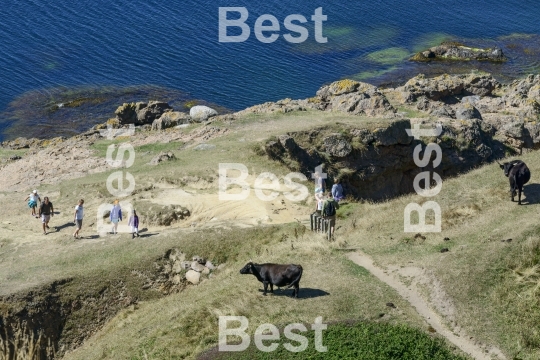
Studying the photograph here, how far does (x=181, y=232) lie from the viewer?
120 ft

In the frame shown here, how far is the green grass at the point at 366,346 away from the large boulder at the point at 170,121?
1413 inches

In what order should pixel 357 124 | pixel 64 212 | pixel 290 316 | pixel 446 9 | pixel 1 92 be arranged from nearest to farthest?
pixel 290 316 → pixel 64 212 → pixel 357 124 → pixel 1 92 → pixel 446 9

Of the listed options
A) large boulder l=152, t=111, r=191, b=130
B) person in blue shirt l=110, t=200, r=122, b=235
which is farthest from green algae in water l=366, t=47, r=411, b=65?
person in blue shirt l=110, t=200, r=122, b=235

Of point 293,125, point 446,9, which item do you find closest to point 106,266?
point 293,125

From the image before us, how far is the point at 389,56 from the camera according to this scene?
90.0m

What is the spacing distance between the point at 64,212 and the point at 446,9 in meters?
81.9

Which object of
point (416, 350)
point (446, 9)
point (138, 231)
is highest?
point (446, 9)

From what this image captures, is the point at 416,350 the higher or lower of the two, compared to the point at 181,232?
lower

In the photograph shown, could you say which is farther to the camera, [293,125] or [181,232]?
[293,125]

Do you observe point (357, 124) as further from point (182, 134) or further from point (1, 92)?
point (1, 92)

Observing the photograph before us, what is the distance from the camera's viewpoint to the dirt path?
979 inches

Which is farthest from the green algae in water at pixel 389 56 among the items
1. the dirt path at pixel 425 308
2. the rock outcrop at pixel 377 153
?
the dirt path at pixel 425 308

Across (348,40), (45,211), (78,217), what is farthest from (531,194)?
(348,40)

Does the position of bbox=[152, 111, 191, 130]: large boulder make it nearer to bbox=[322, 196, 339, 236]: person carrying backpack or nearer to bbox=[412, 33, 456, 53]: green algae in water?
bbox=[322, 196, 339, 236]: person carrying backpack
